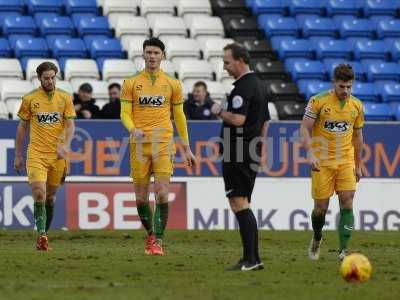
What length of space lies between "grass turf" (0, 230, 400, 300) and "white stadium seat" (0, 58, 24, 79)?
651 cm

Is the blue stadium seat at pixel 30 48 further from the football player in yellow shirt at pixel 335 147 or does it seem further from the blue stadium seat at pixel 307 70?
the football player in yellow shirt at pixel 335 147

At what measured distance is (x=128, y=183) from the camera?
65.9ft

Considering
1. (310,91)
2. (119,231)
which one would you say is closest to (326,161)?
(119,231)

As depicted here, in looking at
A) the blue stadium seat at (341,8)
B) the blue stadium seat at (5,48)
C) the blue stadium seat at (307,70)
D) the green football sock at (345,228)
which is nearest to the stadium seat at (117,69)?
the blue stadium seat at (5,48)

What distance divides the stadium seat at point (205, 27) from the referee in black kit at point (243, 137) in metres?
14.5

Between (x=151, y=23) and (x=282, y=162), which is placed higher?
(x=151, y=23)

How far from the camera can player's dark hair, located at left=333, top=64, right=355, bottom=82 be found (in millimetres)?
13117

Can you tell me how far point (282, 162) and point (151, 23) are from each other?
23.0 feet

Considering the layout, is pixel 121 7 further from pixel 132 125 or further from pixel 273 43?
pixel 132 125

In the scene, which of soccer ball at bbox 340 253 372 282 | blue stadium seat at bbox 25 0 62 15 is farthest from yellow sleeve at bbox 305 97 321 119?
blue stadium seat at bbox 25 0 62 15

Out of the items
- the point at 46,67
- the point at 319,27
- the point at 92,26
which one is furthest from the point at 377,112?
the point at 46,67

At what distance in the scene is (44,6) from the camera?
2631cm

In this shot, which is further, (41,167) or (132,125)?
(41,167)

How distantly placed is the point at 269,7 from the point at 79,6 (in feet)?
14.1
